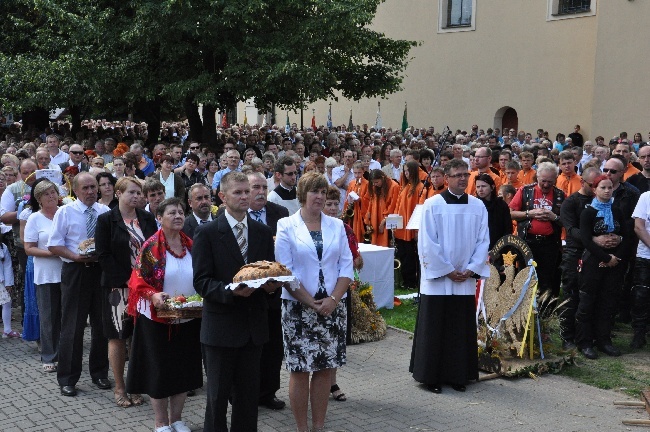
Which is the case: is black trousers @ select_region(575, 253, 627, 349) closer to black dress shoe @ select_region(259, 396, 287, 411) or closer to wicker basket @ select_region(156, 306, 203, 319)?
black dress shoe @ select_region(259, 396, 287, 411)

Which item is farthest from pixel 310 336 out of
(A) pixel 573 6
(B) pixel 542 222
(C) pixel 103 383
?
(A) pixel 573 6

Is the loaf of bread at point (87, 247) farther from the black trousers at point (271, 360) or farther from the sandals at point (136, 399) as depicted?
the black trousers at point (271, 360)

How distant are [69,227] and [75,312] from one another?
78cm

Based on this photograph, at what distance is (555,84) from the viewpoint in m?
31.5

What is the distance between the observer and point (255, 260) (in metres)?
5.44

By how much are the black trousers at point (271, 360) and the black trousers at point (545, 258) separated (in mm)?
3939

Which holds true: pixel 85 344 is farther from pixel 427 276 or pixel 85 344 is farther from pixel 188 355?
pixel 427 276

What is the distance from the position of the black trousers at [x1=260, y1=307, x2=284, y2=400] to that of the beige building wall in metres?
23.1

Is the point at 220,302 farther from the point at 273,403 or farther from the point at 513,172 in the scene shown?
the point at 513,172

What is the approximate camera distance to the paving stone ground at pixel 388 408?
6527mm

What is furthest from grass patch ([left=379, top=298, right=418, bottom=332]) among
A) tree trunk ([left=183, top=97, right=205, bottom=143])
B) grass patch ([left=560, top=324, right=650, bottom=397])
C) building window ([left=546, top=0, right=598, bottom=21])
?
building window ([left=546, top=0, right=598, bottom=21])

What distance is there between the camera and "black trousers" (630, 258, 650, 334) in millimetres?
8789

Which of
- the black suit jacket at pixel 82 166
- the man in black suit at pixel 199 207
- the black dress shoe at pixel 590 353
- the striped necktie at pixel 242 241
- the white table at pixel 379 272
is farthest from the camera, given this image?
the black suit jacket at pixel 82 166

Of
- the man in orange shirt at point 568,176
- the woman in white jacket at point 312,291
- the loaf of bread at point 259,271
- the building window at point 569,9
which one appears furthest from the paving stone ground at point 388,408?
the building window at point 569,9
